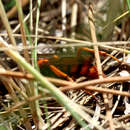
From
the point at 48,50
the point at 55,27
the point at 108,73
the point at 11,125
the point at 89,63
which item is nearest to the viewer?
the point at 11,125

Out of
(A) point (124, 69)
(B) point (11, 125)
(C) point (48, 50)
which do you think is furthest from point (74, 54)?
(B) point (11, 125)

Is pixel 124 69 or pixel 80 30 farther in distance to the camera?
pixel 80 30

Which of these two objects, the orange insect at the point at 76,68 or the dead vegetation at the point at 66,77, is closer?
the dead vegetation at the point at 66,77

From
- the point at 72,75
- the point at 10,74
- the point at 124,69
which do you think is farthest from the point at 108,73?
the point at 10,74

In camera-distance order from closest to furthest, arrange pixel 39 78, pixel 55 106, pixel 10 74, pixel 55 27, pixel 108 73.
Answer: pixel 39 78 < pixel 10 74 < pixel 55 106 < pixel 108 73 < pixel 55 27

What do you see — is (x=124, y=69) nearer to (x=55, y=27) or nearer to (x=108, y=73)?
(x=108, y=73)

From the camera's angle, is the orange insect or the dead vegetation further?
the orange insect

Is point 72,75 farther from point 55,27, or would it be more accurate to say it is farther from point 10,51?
point 55,27

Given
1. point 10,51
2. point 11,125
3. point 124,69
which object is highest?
point 10,51

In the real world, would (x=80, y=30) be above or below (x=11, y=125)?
above
